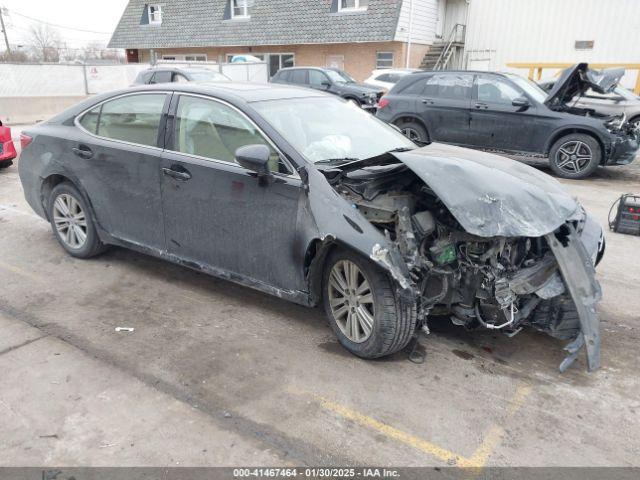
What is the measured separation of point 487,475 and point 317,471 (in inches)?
32.7

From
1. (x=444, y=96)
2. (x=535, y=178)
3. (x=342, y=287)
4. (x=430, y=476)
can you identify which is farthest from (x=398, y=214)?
(x=444, y=96)

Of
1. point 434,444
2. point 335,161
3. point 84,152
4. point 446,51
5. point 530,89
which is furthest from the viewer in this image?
point 446,51

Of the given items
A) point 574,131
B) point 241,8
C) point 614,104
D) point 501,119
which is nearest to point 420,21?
point 241,8

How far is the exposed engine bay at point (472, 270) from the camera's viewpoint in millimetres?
3248

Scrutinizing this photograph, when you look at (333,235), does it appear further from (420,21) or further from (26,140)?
(420,21)

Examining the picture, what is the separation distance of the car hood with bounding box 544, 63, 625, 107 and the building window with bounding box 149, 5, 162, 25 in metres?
27.1

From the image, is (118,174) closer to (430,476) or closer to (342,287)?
(342,287)

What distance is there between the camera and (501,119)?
31.2 ft

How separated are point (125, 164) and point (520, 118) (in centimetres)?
730

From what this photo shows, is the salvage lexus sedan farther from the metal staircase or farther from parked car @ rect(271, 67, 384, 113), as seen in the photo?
the metal staircase

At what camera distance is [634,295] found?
461 cm

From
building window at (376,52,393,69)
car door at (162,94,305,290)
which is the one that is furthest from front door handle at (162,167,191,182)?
building window at (376,52,393,69)

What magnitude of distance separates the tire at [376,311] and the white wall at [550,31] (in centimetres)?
2170

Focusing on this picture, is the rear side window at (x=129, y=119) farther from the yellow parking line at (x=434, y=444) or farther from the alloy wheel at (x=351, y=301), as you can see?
the yellow parking line at (x=434, y=444)
